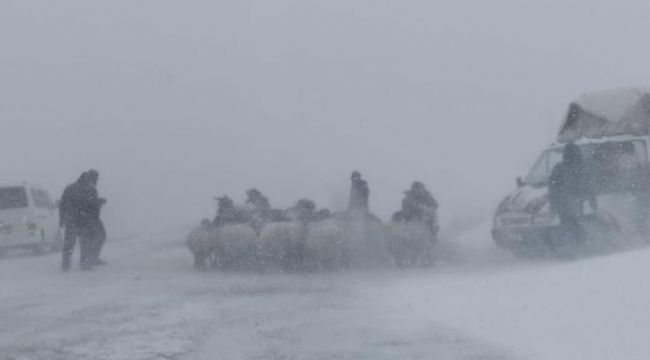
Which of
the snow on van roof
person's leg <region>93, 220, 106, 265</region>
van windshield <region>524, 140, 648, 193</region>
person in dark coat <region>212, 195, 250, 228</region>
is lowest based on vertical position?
person's leg <region>93, 220, 106, 265</region>

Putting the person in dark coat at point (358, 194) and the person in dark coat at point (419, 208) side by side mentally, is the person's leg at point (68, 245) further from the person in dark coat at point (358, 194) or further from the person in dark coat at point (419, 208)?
the person in dark coat at point (419, 208)

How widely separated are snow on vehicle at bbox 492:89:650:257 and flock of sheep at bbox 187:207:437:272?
5.28 feet

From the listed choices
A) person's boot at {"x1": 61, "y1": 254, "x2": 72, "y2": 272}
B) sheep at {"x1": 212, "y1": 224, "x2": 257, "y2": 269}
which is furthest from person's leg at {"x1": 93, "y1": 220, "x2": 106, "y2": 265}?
sheep at {"x1": 212, "y1": 224, "x2": 257, "y2": 269}

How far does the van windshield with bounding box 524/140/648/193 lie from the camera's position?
1989 centimetres

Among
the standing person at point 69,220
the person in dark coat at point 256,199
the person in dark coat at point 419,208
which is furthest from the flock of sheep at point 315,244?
the person in dark coat at point 256,199

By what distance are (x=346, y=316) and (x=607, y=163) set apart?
8.83m

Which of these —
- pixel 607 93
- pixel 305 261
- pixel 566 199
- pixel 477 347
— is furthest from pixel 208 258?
pixel 477 347

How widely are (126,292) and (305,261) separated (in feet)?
14.6

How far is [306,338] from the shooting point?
11.2 m

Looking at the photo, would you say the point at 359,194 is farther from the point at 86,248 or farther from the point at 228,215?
the point at 86,248

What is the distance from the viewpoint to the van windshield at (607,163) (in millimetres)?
19891

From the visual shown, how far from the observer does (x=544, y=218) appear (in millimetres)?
19453

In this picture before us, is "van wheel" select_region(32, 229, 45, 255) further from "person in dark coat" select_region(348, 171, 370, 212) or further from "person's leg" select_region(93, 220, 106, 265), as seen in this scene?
"person in dark coat" select_region(348, 171, 370, 212)

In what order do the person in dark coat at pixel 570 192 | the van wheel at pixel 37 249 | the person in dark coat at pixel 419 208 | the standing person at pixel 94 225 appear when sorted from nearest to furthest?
the person in dark coat at pixel 570 192, the person in dark coat at pixel 419 208, the standing person at pixel 94 225, the van wheel at pixel 37 249
